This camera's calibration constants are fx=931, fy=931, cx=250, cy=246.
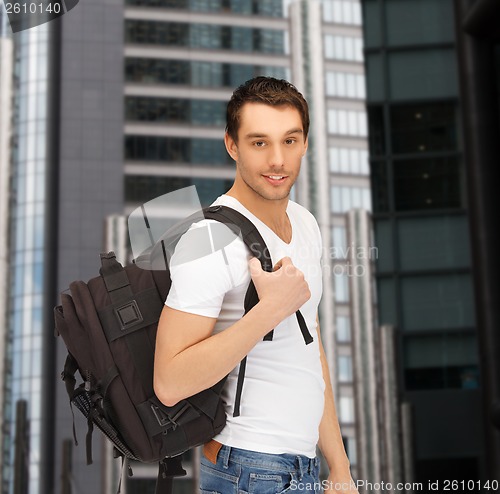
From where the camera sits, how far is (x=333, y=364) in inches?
341

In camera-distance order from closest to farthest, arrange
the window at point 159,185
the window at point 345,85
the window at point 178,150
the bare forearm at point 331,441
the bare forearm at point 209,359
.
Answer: the bare forearm at point 209,359 < the bare forearm at point 331,441 < the window at point 159,185 < the window at point 178,150 < the window at point 345,85

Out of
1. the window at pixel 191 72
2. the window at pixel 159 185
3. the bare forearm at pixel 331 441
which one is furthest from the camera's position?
the window at pixel 191 72

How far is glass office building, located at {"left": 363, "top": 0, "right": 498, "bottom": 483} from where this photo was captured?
27.6ft

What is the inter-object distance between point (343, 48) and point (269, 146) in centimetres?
776

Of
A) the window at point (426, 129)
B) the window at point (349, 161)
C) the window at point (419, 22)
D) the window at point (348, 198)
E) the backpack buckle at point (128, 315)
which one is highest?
the window at point (419, 22)

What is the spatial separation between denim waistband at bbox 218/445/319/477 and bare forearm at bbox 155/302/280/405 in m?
0.16

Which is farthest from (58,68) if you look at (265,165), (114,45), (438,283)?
(265,165)

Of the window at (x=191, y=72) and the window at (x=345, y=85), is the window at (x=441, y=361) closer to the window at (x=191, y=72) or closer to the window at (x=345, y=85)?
the window at (x=345, y=85)

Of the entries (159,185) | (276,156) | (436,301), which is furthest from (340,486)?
(436,301)

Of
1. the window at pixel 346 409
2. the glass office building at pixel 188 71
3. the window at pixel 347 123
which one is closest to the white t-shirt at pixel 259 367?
the window at pixel 346 409

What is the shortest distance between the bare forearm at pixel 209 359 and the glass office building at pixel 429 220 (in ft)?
22.3

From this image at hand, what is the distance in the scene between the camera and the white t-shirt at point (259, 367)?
5.56 feet

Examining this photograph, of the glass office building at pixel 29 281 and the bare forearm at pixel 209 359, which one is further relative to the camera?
the glass office building at pixel 29 281

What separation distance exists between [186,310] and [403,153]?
25.1 ft
